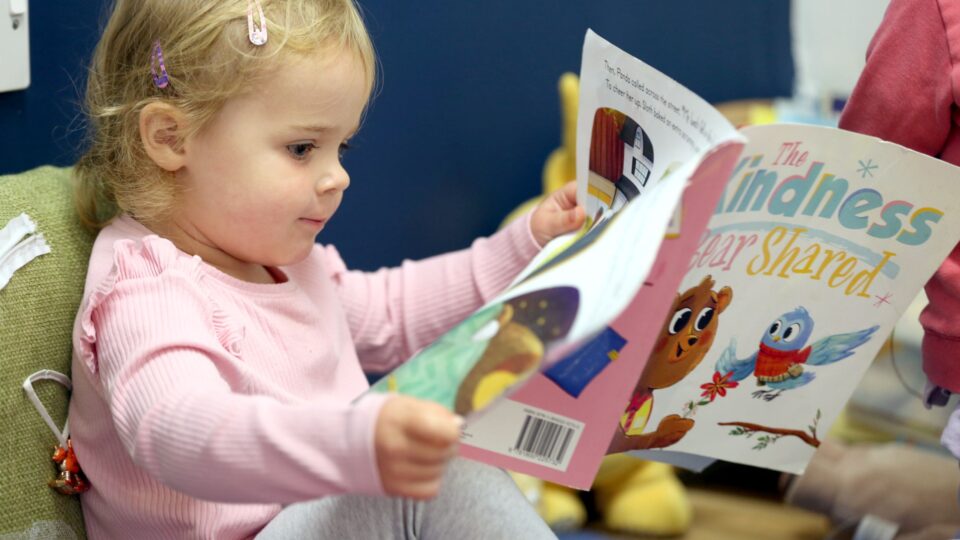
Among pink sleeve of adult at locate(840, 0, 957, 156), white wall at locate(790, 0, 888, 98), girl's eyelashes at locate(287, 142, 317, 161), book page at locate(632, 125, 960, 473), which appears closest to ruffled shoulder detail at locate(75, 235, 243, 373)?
girl's eyelashes at locate(287, 142, 317, 161)

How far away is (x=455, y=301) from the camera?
3.62 feet

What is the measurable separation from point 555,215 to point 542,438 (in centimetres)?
33

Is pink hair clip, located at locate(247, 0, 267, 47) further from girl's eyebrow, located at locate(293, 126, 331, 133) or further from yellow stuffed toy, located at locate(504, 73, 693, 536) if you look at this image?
yellow stuffed toy, located at locate(504, 73, 693, 536)

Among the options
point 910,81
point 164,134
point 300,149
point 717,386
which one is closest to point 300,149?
point 300,149

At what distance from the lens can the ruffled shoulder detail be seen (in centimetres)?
81

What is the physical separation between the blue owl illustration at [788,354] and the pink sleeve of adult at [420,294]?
27 centimetres

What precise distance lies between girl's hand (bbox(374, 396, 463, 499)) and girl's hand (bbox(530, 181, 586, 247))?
1.41 ft

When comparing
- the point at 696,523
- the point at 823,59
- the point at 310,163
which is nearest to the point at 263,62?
the point at 310,163

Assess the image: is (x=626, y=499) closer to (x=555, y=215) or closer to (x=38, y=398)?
(x=555, y=215)

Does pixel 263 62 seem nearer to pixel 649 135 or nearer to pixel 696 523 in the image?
pixel 649 135

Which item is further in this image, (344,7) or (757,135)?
(344,7)

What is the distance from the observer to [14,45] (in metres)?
0.99

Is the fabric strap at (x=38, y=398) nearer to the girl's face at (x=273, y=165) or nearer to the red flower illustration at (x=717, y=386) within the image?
the girl's face at (x=273, y=165)

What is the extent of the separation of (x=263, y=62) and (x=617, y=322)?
0.34 metres
